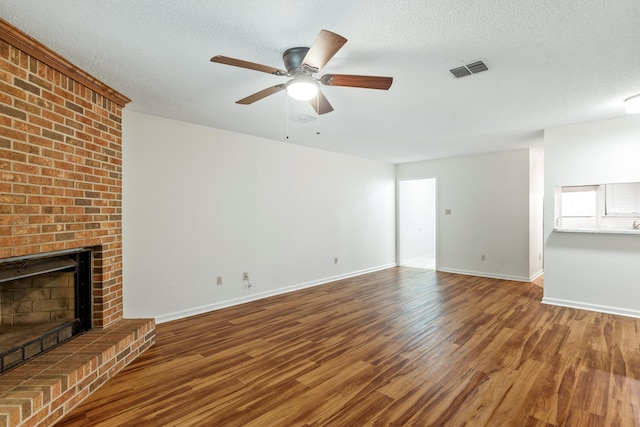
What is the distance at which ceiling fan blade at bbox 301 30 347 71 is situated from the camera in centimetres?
160

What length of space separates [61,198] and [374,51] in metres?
2.58

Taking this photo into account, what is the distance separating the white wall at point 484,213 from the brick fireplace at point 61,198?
18.5ft

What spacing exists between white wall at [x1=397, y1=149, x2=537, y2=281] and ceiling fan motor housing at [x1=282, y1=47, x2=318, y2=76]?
5.03 metres

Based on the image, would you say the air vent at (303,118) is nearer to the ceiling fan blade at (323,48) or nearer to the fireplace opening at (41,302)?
the ceiling fan blade at (323,48)

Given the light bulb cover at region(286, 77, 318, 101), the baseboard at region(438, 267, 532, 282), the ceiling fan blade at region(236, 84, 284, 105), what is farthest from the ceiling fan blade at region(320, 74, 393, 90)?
the baseboard at region(438, 267, 532, 282)

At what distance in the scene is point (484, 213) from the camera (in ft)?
19.4

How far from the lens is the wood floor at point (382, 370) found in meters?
1.92

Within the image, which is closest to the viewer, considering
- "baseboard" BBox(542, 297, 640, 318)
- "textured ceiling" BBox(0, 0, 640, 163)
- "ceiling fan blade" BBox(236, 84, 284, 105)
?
"textured ceiling" BBox(0, 0, 640, 163)

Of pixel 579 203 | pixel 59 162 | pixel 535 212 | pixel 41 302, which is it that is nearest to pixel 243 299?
pixel 41 302

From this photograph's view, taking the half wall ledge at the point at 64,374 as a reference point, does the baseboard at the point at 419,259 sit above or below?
below

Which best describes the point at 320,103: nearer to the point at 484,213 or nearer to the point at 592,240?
the point at 592,240

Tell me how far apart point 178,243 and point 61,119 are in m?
1.78

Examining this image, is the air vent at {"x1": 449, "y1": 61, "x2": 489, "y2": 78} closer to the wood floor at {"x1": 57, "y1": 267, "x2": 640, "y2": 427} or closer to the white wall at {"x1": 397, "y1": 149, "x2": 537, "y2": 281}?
the wood floor at {"x1": 57, "y1": 267, "x2": 640, "y2": 427}

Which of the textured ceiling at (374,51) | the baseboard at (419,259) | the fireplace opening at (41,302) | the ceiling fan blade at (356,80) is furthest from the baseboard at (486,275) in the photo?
the fireplace opening at (41,302)
